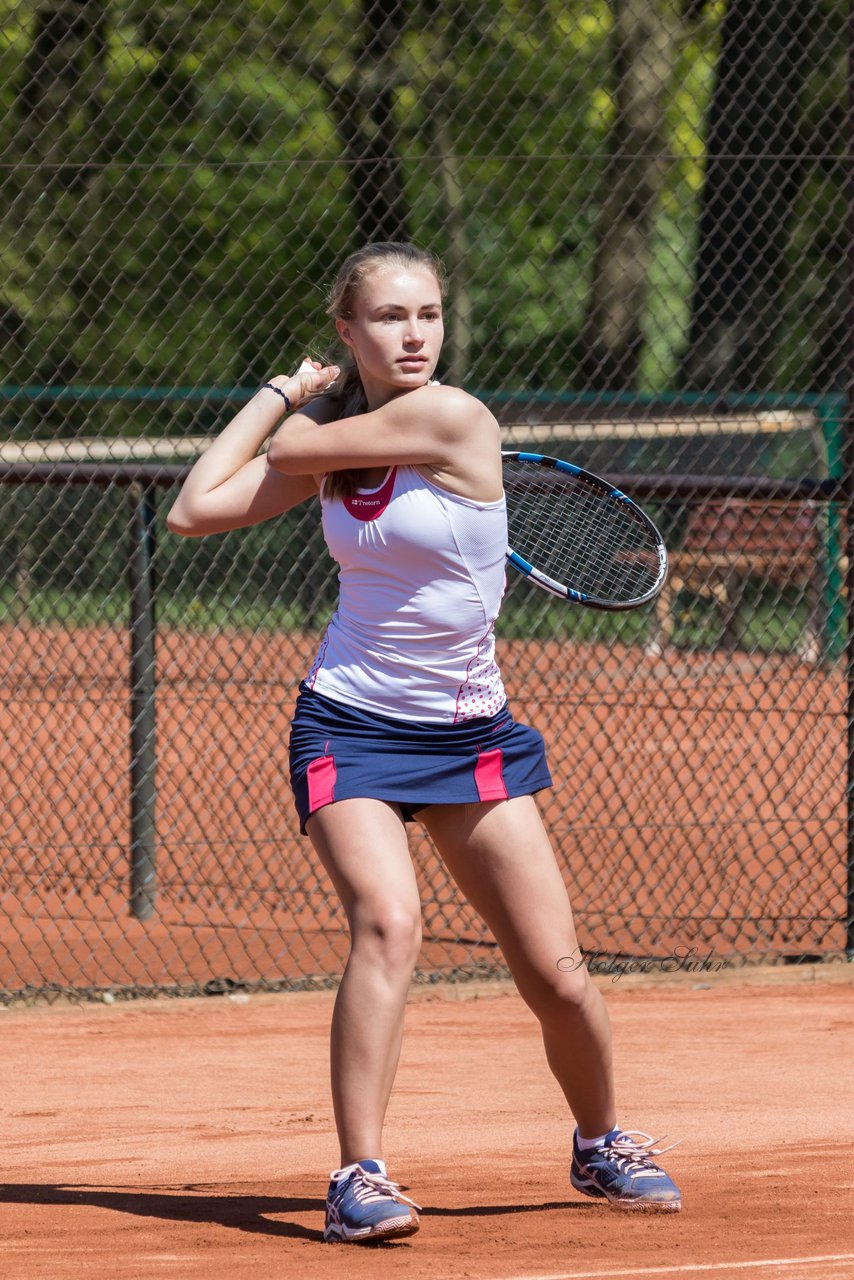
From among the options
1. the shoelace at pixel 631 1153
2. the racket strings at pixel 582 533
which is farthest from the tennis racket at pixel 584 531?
the shoelace at pixel 631 1153

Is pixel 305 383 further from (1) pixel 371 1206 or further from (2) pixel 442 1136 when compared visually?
(2) pixel 442 1136

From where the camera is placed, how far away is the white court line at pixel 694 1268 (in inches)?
125

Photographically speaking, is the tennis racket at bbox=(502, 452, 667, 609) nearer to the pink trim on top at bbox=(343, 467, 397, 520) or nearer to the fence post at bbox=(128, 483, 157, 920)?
the pink trim on top at bbox=(343, 467, 397, 520)

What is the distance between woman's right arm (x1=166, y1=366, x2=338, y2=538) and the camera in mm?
3484

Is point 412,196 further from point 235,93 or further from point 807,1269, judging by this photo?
point 807,1269

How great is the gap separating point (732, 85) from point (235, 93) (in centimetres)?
715

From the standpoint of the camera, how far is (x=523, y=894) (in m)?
3.41

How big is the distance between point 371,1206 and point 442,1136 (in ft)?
4.14

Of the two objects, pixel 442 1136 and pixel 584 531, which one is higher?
pixel 584 531

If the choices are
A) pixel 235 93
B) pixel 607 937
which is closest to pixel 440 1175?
pixel 607 937

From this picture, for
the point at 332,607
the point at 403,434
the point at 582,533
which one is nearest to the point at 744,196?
the point at 332,607

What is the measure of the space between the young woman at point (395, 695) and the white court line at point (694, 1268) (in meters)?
0.30

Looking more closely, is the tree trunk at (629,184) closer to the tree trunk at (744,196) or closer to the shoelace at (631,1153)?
the tree trunk at (744,196)

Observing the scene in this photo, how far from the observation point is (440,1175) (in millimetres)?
4074
